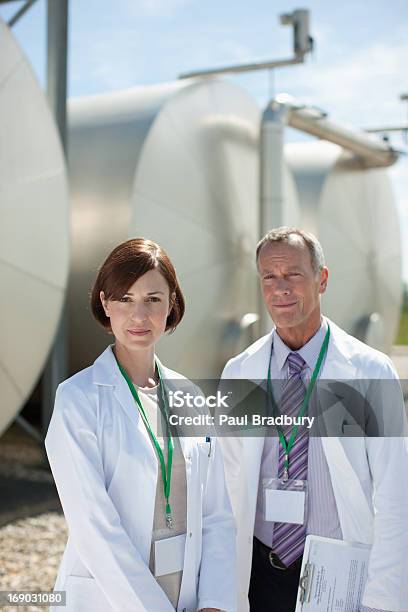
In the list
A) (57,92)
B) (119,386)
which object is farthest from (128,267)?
(57,92)

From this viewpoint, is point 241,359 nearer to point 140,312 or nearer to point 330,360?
point 330,360

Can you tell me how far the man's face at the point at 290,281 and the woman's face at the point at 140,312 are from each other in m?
0.51

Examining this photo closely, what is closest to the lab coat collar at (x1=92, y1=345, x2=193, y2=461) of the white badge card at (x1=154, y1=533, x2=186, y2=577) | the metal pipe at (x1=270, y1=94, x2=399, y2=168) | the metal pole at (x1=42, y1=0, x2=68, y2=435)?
the white badge card at (x1=154, y1=533, x2=186, y2=577)

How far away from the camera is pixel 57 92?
24.2 feet

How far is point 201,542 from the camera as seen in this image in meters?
2.32

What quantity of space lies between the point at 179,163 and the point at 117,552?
5.85 meters

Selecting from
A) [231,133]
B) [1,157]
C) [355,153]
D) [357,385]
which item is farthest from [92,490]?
[355,153]

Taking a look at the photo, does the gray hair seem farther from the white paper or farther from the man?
the white paper

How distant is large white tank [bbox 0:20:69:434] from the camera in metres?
5.32

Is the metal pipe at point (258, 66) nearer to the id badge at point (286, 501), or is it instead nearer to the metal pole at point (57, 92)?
the metal pole at point (57, 92)

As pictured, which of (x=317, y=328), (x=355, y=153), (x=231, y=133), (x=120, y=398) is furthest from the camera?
(x=355, y=153)

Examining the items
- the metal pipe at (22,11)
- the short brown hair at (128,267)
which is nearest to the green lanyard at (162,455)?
the short brown hair at (128,267)

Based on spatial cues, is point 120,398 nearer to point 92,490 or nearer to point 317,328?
point 92,490

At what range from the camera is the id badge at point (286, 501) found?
98.5 inches
